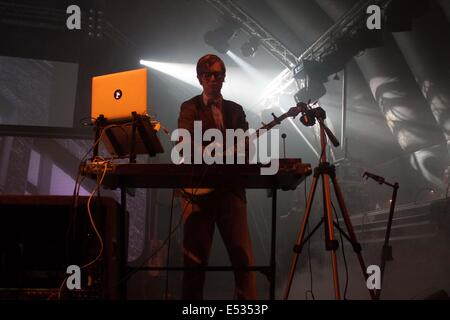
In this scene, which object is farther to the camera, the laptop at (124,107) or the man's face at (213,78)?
the man's face at (213,78)

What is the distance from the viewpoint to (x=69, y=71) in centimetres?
726

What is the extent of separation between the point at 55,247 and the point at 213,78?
157cm

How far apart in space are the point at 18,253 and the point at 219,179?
1.30 meters

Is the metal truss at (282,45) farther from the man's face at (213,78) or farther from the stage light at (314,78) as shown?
the man's face at (213,78)

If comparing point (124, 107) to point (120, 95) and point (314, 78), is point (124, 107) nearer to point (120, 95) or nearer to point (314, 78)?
point (120, 95)

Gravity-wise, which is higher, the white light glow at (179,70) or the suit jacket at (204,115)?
the white light glow at (179,70)

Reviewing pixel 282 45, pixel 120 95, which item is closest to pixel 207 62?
pixel 120 95

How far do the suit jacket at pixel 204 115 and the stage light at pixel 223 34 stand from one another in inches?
210

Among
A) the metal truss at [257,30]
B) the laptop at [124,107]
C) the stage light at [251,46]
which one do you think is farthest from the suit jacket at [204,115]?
the stage light at [251,46]

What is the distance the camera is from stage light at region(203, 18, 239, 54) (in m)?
7.75

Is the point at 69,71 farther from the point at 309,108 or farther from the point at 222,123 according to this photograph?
the point at 309,108

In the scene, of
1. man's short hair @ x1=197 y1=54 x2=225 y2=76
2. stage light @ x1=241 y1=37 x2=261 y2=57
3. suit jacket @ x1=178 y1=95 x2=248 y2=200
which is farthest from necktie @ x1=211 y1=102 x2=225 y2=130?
stage light @ x1=241 y1=37 x2=261 y2=57

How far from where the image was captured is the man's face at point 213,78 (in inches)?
110

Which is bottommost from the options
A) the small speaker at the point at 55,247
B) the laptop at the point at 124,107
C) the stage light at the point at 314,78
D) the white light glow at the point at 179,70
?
the small speaker at the point at 55,247
